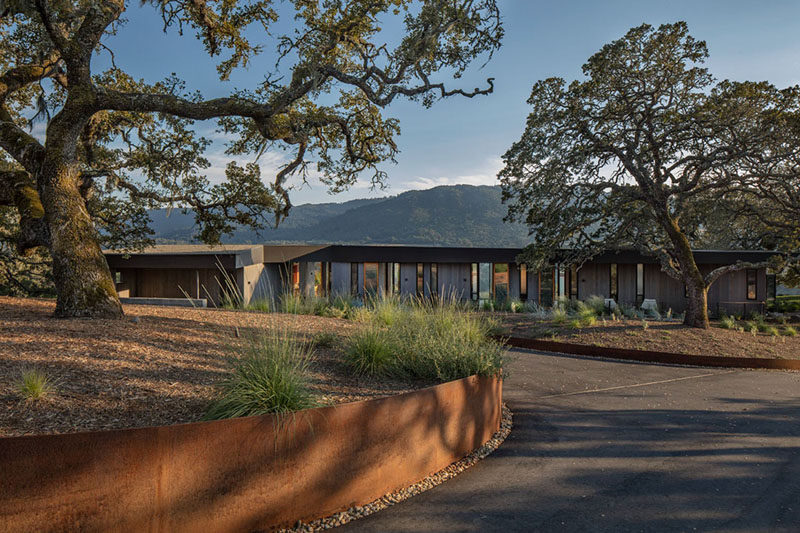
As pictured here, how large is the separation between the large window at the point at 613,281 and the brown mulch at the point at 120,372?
18.6m

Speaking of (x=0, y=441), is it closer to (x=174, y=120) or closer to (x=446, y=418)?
(x=446, y=418)

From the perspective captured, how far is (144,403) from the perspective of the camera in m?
3.85

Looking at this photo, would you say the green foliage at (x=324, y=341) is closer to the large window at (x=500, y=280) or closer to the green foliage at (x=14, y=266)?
the green foliage at (x=14, y=266)

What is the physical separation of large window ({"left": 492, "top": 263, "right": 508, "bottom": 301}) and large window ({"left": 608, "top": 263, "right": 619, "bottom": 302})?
4.68 m

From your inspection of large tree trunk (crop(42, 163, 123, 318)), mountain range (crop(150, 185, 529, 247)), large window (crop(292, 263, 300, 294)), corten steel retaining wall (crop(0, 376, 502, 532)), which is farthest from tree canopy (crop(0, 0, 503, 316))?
mountain range (crop(150, 185, 529, 247))

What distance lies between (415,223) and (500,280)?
248ft

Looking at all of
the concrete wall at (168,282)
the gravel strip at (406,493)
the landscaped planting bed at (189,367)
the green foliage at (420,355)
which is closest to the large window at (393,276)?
the concrete wall at (168,282)

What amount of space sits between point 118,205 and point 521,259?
1047 centimetres

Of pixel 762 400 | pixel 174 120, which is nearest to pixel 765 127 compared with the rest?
pixel 762 400

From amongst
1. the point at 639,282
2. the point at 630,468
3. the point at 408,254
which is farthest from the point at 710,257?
the point at 630,468

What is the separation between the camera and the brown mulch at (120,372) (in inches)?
138

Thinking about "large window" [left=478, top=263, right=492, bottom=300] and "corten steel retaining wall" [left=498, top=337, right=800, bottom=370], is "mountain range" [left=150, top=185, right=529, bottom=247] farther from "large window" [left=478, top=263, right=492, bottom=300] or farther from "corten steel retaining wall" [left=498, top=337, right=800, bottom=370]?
"corten steel retaining wall" [left=498, top=337, right=800, bottom=370]

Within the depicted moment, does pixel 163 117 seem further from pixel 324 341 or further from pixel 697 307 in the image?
pixel 697 307

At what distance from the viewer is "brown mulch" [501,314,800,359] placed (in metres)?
10.9
